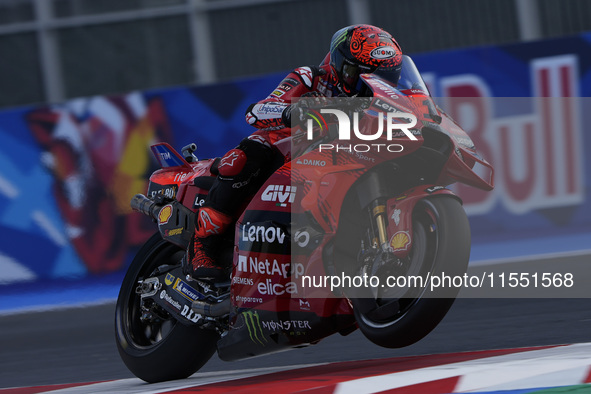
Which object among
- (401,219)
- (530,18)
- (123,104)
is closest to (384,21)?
(530,18)

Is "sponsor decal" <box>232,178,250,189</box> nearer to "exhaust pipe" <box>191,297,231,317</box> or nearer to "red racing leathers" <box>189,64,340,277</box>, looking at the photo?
"red racing leathers" <box>189,64,340,277</box>

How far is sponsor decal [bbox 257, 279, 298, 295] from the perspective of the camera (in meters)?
4.46

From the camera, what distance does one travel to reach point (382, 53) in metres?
4.28

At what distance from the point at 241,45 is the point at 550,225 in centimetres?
837

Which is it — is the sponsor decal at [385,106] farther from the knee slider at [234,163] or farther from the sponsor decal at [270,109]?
the knee slider at [234,163]

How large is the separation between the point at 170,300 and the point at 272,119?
120 cm

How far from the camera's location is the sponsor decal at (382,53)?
427cm

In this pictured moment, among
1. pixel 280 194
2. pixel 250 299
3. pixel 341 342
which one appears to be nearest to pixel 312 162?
pixel 280 194

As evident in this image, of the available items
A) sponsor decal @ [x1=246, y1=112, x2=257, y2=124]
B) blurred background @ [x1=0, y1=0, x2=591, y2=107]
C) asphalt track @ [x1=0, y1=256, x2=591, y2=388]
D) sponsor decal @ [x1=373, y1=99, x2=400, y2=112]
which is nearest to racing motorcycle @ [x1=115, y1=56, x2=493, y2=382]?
sponsor decal @ [x1=373, y1=99, x2=400, y2=112]

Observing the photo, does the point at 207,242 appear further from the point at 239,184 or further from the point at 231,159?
the point at 231,159

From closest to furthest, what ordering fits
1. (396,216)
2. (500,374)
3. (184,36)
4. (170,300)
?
(500,374), (396,216), (170,300), (184,36)

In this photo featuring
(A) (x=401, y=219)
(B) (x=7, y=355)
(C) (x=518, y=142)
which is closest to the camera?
(A) (x=401, y=219)

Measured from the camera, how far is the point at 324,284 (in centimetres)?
430

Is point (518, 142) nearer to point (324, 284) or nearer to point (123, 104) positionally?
point (123, 104)
